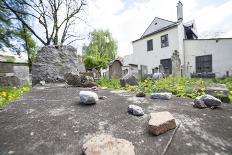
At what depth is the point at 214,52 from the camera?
13352 millimetres

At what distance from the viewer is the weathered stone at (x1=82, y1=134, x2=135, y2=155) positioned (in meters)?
0.77

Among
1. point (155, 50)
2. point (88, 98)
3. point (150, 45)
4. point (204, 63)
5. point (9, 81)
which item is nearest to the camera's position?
point (88, 98)

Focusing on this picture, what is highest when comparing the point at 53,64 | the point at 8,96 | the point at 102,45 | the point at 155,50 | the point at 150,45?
the point at 102,45

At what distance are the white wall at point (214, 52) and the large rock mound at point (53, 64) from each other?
42.6ft

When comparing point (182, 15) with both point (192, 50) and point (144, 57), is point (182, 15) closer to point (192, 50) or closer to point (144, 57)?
point (192, 50)

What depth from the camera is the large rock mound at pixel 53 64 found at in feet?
13.8

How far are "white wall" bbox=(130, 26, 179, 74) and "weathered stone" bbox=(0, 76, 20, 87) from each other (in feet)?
44.1

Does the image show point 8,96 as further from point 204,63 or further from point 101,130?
point 204,63


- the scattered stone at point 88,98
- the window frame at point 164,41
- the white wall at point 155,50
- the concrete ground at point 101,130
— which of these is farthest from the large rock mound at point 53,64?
the window frame at point 164,41

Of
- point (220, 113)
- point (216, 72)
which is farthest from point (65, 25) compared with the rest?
point (220, 113)

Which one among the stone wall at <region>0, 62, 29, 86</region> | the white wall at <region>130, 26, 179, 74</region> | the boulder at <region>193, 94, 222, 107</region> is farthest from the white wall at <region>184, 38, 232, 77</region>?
the stone wall at <region>0, 62, 29, 86</region>

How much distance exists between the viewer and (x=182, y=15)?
1545cm

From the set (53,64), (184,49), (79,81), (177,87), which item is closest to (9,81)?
(53,64)

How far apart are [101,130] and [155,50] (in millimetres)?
16763
